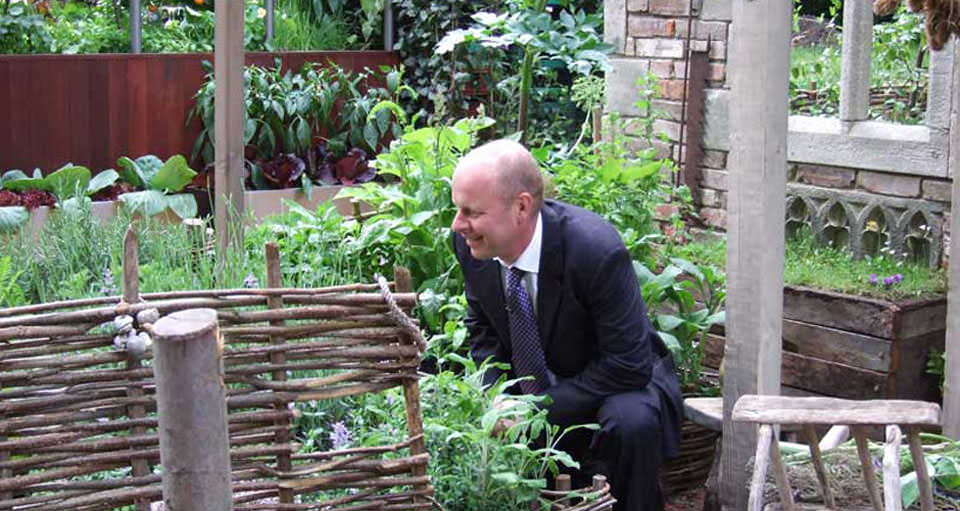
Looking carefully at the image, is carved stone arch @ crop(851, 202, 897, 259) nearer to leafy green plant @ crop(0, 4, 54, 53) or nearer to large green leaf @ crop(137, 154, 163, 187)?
large green leaf @ crop(137, 154, 163, 187)

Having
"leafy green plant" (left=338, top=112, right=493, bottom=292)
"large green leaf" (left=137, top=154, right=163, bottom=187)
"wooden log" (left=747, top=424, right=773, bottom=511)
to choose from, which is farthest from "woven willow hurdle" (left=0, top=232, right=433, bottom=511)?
"large green leaf" (left=137, top=154, right=163, bottom=187)

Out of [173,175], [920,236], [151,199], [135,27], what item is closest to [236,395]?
[920,236]

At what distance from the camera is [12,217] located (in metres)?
6.41

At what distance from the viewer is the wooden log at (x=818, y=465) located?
274 cm

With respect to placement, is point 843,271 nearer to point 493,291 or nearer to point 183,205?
point 493,291

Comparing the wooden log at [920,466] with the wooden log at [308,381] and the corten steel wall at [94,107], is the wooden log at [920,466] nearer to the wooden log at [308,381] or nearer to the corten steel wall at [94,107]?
the wooden log at [308,381]

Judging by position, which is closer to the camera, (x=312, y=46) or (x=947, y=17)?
(x=947, y=17)

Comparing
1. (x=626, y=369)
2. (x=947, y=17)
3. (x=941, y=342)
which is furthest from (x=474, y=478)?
(x=941, y=342)

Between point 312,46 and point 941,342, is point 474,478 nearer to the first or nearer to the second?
point 941,342

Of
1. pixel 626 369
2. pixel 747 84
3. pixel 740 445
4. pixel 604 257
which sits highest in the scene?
pixel 747 84

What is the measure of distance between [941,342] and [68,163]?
5.09 metres

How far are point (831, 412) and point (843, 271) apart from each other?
2431mm

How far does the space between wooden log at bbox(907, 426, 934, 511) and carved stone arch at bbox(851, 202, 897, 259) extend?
251cm

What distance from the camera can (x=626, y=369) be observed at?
12.0 feet
